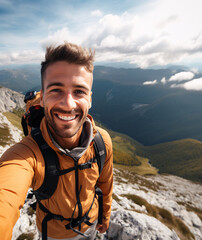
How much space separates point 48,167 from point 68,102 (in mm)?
1682

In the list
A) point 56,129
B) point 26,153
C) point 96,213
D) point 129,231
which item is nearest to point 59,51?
point 56,129

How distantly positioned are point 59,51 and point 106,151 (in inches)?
131

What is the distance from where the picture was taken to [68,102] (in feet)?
10.6

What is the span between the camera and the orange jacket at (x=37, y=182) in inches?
98.0

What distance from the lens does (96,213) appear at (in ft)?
17.2

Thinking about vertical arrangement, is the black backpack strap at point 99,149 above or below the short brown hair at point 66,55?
below

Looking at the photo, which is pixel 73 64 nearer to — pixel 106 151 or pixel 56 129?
pixel 56 129

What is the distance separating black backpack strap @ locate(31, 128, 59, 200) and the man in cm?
10

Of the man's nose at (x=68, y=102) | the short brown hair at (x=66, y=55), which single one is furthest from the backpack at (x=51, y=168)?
the short brown hair at (x=66, y=55)

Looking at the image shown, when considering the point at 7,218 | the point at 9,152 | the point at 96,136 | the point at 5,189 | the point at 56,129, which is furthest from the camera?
the point at 96,136

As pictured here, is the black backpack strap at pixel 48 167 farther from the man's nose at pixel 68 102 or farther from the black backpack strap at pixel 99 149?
the black backpack strap at pixel 99 149

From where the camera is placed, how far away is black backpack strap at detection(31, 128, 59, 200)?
3.28 m

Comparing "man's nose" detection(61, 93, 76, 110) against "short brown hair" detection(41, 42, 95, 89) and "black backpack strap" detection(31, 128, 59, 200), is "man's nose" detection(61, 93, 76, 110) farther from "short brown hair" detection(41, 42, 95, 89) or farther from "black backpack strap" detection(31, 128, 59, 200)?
"black backpack strap" detection(31, 128, 59, 200)

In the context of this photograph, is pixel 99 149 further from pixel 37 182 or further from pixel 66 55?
pixel 66 55
